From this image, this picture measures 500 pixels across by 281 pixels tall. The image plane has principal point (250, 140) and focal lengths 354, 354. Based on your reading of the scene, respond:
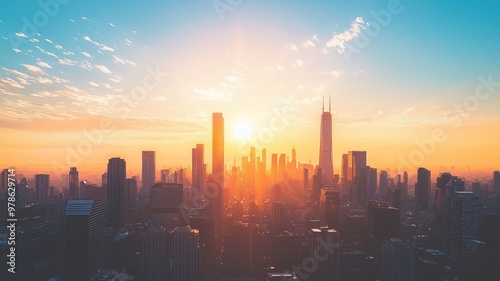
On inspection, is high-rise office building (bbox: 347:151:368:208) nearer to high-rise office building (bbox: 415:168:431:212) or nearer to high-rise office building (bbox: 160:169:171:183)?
high-rise office building (bbox: 415:168:431:212)

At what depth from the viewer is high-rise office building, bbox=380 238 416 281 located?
2188cm

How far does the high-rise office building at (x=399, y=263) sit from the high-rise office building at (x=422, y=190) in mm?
21536

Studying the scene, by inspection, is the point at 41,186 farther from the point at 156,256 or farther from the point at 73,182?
the point at 156,256

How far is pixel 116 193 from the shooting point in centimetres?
3384

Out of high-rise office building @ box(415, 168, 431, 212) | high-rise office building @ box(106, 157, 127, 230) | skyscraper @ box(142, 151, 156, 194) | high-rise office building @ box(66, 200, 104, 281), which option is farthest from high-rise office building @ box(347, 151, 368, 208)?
high-rise office building @ box(66, 200, 104, 281)

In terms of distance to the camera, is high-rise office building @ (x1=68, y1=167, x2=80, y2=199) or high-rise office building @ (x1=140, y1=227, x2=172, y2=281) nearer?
high-rise office building @ (x1=140, y1=227, x2=172, y2=281)

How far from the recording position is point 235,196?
178ft

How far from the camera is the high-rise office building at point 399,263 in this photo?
21.9 m

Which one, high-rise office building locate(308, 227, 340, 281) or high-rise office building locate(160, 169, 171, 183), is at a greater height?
high-rise office building locate(160, 169, 171, 183)

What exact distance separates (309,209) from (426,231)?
13.4 metres

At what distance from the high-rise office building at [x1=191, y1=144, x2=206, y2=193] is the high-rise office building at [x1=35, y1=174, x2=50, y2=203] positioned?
16600 mm

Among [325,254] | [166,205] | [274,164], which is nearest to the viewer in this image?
[325,254]

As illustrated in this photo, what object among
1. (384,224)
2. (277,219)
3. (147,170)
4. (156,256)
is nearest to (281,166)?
(147,170)

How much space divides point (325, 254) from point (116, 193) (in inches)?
813
